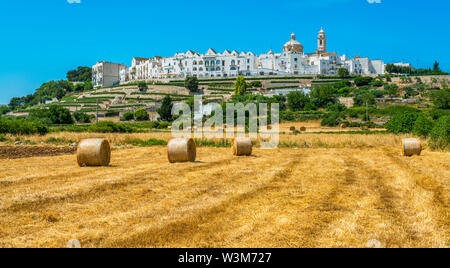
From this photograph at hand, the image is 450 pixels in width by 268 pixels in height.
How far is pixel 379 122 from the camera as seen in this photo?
A: 203 feet

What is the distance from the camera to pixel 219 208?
9.04 m

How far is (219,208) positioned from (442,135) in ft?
70.7

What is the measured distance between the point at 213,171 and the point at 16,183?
6604 millimetres

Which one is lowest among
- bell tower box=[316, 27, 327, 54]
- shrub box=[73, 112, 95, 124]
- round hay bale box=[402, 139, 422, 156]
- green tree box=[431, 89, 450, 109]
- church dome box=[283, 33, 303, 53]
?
round hay bale box=[402, 139, 422, 156]

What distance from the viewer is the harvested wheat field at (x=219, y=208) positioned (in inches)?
266

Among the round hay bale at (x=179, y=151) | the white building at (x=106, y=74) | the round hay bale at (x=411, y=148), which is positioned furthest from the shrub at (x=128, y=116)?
the white building at (x=106, y=74)

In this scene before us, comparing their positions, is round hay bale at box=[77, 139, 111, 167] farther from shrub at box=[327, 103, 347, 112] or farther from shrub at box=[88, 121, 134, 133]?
shrub at box=[327, 103, 347, 112]

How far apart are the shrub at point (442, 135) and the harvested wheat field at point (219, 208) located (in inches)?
458

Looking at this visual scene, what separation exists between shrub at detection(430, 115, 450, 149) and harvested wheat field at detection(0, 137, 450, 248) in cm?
Answer: 1163

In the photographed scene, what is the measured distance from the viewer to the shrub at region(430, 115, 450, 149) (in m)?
25.2

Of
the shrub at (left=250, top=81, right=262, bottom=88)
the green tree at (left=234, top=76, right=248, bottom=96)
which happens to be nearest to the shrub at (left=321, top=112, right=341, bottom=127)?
the green tree at (left=234, top=76, right=248, bottom=96)

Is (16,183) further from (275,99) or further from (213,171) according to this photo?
(275,99)

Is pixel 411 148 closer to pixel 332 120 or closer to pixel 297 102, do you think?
pixel 332 120

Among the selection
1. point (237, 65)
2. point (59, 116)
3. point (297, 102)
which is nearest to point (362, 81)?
point (297, 102)
